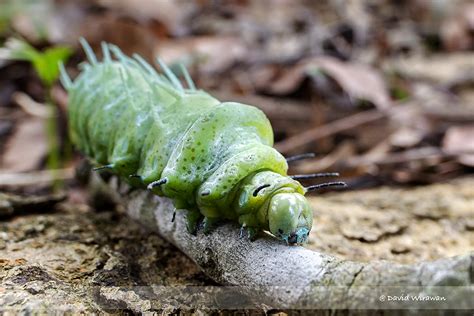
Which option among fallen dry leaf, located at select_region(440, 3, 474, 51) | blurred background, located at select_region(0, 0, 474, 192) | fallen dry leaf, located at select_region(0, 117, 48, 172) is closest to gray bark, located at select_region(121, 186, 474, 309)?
blurred background, located at select_region(0, 0, 474, 192)

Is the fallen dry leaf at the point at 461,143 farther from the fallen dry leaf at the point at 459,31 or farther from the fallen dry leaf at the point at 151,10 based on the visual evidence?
the fallen dry leaf at the point at 459,31

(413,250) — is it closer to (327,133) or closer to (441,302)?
(441,302)

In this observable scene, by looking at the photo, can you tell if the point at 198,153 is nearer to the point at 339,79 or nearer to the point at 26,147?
the point at 26,147

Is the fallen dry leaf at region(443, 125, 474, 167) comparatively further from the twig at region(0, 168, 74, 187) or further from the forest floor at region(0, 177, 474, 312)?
the twig at region(0, 168, 74, 187)

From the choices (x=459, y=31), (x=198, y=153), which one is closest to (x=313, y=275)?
(x=198, y=153)

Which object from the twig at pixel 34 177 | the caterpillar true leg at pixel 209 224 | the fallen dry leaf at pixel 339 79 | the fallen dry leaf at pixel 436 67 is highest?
the caterpillar true leg at pixel 209 224

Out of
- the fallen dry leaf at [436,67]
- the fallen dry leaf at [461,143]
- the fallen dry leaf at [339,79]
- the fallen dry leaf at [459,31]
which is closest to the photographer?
the fallen dry leaf at [461,143]

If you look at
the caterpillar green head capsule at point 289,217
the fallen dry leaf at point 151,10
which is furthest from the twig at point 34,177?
the caterpillar green head capsule at point 289,217
